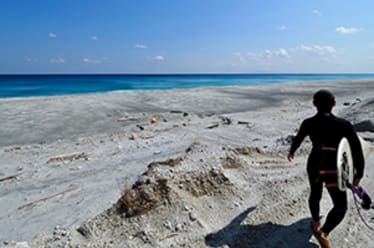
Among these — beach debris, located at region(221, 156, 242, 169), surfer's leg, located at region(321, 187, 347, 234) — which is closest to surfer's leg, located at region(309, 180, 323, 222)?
surfer's leg, located at region(321, 187, 347, 234)

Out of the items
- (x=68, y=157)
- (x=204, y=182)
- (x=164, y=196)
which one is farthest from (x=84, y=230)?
(x=68, y=157)

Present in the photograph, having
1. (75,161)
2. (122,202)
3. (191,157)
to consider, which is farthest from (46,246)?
(75,161)

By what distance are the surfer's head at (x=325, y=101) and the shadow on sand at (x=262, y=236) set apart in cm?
165

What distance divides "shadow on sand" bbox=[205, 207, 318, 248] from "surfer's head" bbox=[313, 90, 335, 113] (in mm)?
1651

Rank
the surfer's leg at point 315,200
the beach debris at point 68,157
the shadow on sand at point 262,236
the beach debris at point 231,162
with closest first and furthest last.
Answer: the surfer's leg at point 315,200 → the shadow on sand at point 262,236 → the beach debris at point 231,162 → the beach debris at point 68,157

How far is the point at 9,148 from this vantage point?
10.7 meters

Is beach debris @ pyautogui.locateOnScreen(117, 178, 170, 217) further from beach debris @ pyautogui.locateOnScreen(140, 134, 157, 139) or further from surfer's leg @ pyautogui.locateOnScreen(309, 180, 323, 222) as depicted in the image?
beach debris @ pyautogui.locateOnScreen(140, 134, 157, 139)

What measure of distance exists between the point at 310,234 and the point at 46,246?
11.0 ft

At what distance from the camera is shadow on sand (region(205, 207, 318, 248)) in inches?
153

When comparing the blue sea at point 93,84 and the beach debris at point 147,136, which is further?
the blue sea at point 93,84

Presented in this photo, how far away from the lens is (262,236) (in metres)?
4.04

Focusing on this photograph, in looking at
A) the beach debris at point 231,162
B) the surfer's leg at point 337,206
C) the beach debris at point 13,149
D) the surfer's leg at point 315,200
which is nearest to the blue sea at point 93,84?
the beach debris at point 13,149

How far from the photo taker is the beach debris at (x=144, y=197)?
14.3 feet

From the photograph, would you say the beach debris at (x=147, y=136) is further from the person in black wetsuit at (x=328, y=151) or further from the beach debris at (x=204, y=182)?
the person in black wetsuit at (x=328, y=151)
